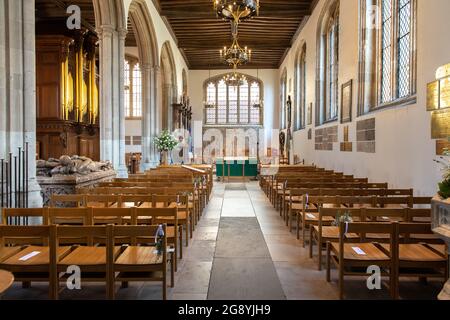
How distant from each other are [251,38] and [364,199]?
46.1 feet

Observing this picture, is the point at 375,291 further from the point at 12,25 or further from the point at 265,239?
the point at 12,25

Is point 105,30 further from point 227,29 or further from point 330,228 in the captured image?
point 330,228

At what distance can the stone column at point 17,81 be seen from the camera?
520cm

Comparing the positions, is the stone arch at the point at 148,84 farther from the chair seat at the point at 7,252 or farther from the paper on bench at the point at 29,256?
the paper on bench at the point at 29,256

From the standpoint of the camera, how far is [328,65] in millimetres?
12617

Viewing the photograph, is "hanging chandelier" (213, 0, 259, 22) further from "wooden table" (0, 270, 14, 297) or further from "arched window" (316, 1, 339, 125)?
"wooden table" (0, 270, 14, 297)

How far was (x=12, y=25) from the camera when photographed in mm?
5273

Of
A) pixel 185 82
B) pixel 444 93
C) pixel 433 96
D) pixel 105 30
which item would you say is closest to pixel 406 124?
pixel 433 96

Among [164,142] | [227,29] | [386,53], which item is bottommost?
[164,142]

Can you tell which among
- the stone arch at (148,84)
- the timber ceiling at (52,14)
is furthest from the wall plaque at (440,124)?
the timber ceiling at (52,14)

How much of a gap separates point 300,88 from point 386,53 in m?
8.45

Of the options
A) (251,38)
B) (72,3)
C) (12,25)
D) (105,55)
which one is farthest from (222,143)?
(12,25)

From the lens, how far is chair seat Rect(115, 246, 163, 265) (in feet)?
10.1

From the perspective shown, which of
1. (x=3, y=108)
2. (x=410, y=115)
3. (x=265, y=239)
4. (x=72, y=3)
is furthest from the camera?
(x=72, y=3)
